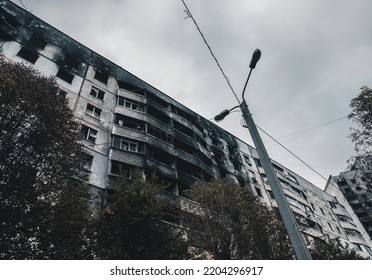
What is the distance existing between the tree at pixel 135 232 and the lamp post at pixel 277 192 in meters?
7.21

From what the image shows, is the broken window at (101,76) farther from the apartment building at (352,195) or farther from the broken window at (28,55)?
the apartment building at (352,195)

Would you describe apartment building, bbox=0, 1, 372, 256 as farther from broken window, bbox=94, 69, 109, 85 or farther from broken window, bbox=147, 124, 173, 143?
broken window, bbox=147, 124, 173, 143

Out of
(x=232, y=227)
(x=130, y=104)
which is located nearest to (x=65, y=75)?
(x=130, y=104)

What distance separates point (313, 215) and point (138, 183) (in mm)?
37847

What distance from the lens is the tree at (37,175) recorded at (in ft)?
30.3

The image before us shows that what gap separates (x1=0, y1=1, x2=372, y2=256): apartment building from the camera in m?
21.1

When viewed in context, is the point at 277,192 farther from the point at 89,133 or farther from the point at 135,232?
the point at 89,133

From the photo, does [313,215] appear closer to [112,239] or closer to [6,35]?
[112,239]

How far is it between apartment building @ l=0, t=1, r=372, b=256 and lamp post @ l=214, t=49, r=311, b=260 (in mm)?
10705

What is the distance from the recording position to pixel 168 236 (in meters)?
11.8

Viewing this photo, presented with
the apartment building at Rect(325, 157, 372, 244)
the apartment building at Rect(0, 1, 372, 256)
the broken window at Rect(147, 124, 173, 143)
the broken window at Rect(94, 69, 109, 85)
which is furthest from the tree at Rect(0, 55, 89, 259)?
the apartment building at Rect(325, 157, 372, 244)

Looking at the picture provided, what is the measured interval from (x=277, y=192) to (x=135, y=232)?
8070mm

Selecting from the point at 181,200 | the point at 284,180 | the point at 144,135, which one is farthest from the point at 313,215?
the point at 144,135
